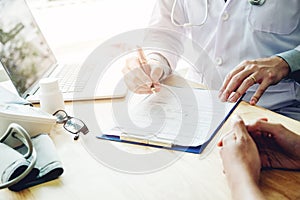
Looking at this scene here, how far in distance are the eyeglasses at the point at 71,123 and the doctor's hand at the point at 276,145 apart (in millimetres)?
415

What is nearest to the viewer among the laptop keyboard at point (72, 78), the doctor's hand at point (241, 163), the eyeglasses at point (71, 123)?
the doctor's hand at point (241, 163)

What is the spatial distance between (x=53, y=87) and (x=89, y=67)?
334 mm

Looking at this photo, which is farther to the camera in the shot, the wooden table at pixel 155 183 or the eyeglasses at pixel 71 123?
the eyeglasses at pixel 71 123

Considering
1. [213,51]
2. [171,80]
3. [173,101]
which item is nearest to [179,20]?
[213,51]

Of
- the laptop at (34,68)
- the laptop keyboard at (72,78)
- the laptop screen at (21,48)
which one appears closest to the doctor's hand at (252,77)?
the laptop at (34,68)

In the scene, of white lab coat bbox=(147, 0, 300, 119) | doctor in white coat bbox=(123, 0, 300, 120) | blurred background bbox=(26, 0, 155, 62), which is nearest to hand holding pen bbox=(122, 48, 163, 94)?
doctor in white coat bbox=(123, 0, 300, 120)

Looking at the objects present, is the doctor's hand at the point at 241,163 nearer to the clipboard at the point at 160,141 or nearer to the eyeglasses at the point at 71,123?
the clipboard at the point at 160,141

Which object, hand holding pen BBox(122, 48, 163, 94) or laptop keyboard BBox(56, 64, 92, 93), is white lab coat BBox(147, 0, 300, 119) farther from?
laptop keyboard BBox(56, 64, 92, 93)

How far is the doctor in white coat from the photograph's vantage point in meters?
1.02

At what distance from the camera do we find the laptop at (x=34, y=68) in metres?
1.04

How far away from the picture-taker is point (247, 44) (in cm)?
114

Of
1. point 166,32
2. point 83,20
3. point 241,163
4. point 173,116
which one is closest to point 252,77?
point 173,116

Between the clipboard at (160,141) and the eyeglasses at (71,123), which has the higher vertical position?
the eyeglasses at (71,123)

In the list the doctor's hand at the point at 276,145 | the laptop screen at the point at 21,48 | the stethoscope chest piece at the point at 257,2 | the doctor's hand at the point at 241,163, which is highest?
the laptop screen at the point at 21,48
